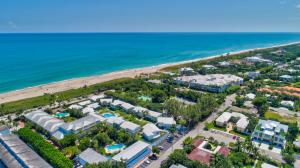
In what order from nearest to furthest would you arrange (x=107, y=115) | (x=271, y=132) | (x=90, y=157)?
1. (x=90, y=157)
2. (x=271, y=132)
3. (x=107, y=115)

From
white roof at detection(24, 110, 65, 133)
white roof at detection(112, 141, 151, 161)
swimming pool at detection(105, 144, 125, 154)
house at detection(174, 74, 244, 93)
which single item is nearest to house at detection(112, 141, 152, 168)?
white roof at detection(112, 141, 151, 161)

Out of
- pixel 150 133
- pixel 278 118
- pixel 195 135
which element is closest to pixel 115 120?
pixel 150 133

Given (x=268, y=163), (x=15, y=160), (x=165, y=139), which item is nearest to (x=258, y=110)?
(x=268, y=163)

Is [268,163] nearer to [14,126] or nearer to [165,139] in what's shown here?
[165,139]

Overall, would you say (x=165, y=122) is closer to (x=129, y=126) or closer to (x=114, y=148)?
(x=129, y=126)

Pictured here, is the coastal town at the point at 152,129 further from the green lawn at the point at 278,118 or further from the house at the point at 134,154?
the green lawn at the point at 278,118

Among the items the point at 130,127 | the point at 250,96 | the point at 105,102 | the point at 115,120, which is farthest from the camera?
the point at 250,96
